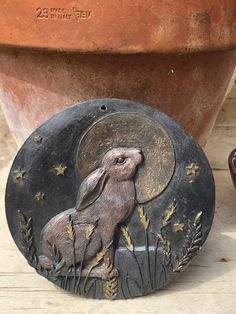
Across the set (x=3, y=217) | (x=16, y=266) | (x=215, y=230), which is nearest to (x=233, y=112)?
(x=215, y=230)

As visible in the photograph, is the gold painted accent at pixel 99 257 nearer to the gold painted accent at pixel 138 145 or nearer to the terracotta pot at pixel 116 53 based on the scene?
the gold painted accent at pixel 138 145

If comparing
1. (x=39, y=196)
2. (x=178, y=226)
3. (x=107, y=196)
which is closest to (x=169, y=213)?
(x=178, y=226)

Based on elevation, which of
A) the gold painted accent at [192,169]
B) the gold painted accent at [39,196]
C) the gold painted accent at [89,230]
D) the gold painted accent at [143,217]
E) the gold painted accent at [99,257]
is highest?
the gold painted accent at [192,169]

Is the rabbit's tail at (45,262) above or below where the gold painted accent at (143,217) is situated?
below

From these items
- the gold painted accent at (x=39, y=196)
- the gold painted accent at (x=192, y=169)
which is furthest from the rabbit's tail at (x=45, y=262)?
the gold painted accent at (x=192, y=169)

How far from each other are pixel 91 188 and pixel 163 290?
0.27m

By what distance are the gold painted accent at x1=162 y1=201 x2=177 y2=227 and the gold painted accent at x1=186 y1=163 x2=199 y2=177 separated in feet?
0.23

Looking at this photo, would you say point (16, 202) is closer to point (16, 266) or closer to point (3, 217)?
point (16, 266)

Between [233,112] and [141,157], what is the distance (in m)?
1.31

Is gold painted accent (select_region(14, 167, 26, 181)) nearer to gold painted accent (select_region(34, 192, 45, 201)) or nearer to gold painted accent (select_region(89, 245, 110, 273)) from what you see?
gold painted accent (select_region(34, 192, 45, 201))

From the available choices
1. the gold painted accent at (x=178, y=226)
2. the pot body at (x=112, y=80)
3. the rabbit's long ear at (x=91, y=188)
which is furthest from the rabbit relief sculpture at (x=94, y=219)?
the pot body at (x=112, y=80)

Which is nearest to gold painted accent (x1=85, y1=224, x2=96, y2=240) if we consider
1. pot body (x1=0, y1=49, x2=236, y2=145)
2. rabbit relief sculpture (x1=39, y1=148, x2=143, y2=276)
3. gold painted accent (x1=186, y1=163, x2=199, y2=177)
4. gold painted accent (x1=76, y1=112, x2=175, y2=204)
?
rabbit relief sculpture (x1=39, y1=148, x2=143, y2=276)

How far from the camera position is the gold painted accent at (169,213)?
138cm

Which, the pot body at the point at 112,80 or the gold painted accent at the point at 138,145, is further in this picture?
the pot body at the point at 112,80
